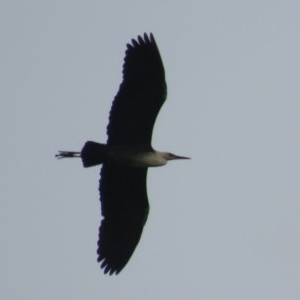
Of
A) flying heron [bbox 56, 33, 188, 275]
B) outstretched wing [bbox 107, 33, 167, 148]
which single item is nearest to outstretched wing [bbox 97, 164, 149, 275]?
flying heron [bbox 56, 33, 188, 275]

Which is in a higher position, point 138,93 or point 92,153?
point 138,93

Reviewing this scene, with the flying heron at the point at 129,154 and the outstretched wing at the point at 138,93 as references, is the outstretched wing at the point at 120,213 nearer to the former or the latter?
the flying heron at the point at 129,154

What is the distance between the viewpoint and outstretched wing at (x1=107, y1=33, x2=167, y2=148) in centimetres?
1396

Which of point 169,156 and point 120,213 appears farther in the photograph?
point 169,156

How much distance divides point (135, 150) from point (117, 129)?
1.34 feet

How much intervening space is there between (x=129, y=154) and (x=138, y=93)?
91 cm

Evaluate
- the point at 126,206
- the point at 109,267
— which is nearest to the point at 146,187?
the point at 126,206

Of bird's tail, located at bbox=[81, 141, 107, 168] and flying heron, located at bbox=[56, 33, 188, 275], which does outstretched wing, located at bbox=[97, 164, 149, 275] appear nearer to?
flying heron, located at bbox=[56, 33, 188, 275]

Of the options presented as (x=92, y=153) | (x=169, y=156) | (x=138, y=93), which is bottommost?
(x=92, y=153)

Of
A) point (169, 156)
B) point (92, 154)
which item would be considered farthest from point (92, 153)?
point (169, 156)

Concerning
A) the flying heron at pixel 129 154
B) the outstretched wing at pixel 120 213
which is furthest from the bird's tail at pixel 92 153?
the outstretched wing at pixel 120 213

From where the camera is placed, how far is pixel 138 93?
14078 millimetres

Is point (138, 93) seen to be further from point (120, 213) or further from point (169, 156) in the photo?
point (120, 213)

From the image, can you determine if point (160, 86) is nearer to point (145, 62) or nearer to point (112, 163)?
point (145, 62)
